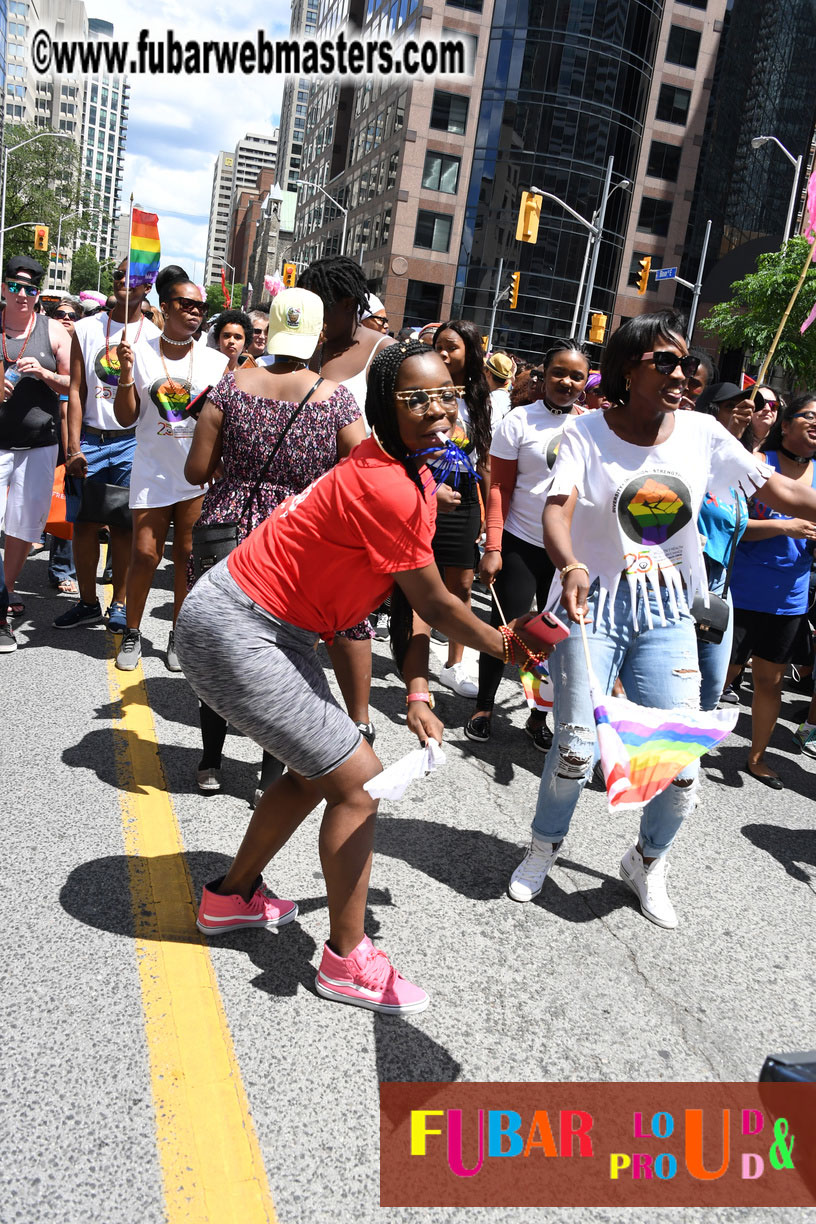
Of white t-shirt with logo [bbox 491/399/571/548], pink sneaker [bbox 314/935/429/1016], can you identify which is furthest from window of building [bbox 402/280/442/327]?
pink sneaker [bbox 314/935/429/1016]

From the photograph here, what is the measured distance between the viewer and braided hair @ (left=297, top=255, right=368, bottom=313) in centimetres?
471

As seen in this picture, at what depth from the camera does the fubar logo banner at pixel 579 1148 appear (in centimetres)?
225

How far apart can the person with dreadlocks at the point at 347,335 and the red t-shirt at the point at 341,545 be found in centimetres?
149

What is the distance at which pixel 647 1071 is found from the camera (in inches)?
107

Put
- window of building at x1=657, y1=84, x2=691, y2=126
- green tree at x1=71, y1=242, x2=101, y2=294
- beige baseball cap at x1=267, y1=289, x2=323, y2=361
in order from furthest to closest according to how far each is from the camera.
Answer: green tree at x1=71, y1=242, x2=101, y2=294 → window of building at x1=657, y1=84, x2=691, y2=126 → beige baseball cap at x1=267, y1=289, x2=323, y2=361

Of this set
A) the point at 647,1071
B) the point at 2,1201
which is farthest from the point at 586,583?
the point at 2,1201

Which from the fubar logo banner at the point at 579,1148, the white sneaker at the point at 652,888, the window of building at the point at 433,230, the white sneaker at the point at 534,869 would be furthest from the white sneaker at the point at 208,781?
the window of building at the point at 433,230

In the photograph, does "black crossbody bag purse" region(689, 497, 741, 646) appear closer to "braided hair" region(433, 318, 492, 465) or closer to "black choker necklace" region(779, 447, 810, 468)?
"black choker necklace" region(779, 447, 810, 468)

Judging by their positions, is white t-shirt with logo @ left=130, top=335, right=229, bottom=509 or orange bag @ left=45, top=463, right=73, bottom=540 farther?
orange bag @ left=45, top=463, right=73, bottom=540

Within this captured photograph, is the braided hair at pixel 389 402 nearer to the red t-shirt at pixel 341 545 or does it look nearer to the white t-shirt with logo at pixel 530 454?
the red t-shirt at pixel 341 545

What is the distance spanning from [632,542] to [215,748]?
1988mm

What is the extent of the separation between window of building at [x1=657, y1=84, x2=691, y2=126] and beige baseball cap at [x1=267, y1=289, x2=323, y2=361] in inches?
2129

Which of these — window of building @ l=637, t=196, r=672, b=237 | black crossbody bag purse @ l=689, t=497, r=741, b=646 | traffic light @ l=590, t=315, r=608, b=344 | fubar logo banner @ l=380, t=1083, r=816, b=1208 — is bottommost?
fubar logo banner @ l=380, t=1083, r=816, b=1208

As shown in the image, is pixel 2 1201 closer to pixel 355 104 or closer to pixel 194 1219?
pixel 194 1219
